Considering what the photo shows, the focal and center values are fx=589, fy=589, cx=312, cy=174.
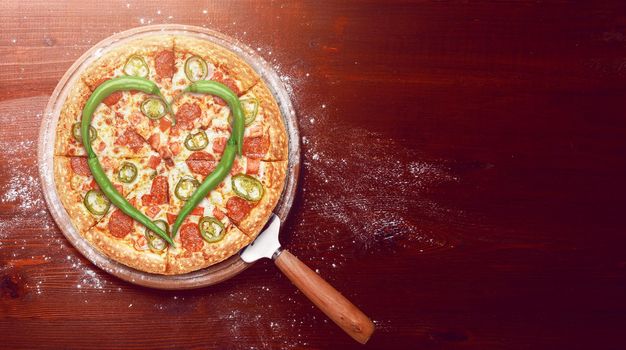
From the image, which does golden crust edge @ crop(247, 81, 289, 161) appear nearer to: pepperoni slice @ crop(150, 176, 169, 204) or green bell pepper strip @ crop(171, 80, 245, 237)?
green bell pepper strip @ crop(171, 80, 245, 237)

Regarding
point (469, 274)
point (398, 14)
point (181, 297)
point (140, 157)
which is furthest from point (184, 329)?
point (398, 14)

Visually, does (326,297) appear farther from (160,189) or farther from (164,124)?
(164,124)

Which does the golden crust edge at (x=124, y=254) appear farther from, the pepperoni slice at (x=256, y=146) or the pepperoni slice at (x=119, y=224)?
the pepperoni slice at (x=256, y=146)

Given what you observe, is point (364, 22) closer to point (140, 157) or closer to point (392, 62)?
point (392, 62)

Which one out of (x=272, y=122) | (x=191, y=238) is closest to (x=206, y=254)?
(x=191, y=238)

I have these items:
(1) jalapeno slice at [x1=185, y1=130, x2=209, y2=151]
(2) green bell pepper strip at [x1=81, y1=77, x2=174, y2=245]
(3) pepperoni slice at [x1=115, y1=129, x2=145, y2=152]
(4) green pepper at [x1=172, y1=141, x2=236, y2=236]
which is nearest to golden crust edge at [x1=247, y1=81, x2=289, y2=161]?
(4) green pepper at [x1=172, y1=141, x2=236, y2=236]

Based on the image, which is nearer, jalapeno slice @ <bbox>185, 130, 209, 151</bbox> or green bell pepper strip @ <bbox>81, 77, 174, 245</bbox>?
green bell pepper strip @ <bbox>81, 77, 174, 245</bbox>
